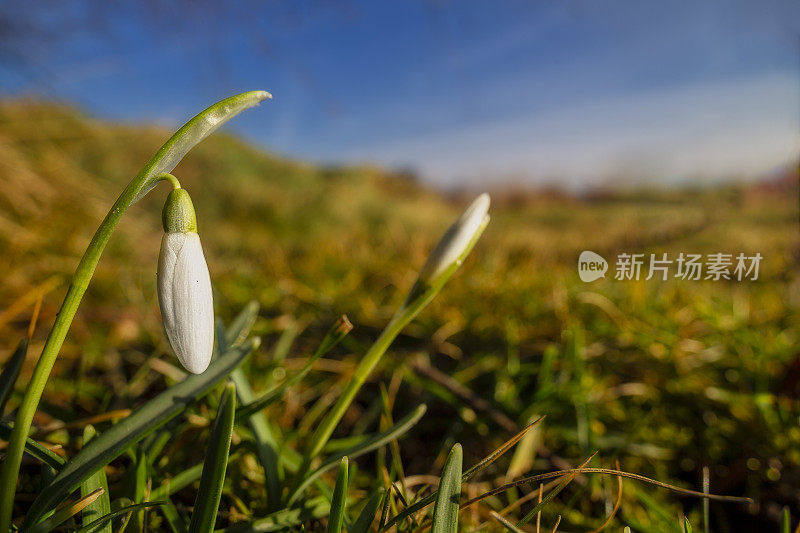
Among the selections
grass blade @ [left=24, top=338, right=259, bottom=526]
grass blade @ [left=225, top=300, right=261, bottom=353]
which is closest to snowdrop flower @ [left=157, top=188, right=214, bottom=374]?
grass blade @ [left=24, top=338, right=259, bottom=526]

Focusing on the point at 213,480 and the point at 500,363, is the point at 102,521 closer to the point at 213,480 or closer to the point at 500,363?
the point at 213,480

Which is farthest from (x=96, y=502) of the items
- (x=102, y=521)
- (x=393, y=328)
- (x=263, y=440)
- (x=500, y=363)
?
(x=500, y=363)

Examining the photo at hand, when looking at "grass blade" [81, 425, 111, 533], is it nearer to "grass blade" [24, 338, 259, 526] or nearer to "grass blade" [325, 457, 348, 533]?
"grass blade" [24, 338, 259, 526]

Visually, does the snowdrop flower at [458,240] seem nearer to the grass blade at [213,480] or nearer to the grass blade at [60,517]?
the grass blade at [213,480]

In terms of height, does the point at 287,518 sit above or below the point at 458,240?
below

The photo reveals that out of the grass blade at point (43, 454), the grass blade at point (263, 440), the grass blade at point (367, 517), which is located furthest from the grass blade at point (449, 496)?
the grass blade at point (43, 454)
